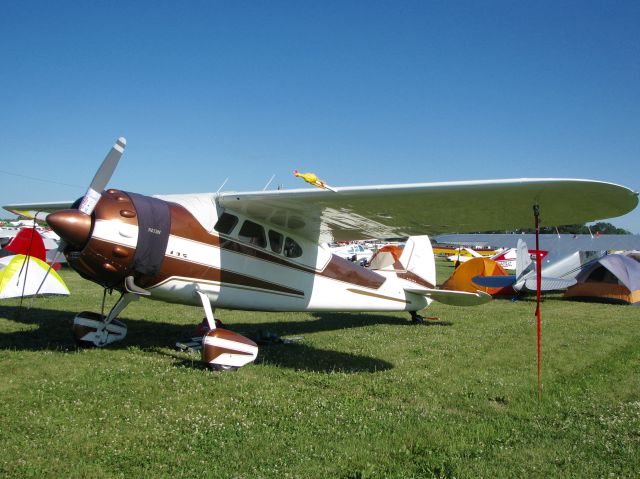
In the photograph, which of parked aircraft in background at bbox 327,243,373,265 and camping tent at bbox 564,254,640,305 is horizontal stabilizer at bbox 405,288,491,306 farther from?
parked aircraft in background at bbox 327,243,373,265

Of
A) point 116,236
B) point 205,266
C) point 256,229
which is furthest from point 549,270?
point 116,236

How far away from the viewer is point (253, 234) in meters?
7.67

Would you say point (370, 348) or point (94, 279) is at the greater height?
point (94, 279)

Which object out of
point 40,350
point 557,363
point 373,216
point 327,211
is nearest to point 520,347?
point 557,363

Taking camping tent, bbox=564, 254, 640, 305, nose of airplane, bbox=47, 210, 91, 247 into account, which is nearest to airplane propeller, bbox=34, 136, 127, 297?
nose of airplane, bbox=47, 210, 91, 247

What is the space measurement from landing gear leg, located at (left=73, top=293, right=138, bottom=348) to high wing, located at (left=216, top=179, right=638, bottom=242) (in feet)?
8.62

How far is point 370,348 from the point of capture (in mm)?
8211

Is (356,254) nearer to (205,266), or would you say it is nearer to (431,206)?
(205,266)

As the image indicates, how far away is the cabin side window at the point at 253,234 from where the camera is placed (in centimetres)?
751

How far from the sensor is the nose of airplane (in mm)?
5863

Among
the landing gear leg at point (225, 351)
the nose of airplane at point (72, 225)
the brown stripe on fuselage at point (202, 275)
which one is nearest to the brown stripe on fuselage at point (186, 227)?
the brown stripe on fuselage at point (202, 275)

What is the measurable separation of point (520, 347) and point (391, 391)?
388 cm

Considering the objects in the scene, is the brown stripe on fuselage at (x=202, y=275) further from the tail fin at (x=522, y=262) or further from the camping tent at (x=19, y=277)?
the tail fin at (x=522, y=262)

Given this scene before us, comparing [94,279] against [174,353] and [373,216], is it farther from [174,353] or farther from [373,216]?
[373,216]
